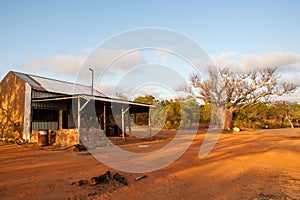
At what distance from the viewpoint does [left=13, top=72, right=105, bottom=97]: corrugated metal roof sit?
17.6 meters

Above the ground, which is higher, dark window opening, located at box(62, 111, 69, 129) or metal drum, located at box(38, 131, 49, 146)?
dark window opening, located at box(62, 111, 69, 129)

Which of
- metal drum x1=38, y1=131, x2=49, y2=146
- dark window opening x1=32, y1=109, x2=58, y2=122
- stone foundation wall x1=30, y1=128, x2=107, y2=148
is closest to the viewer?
stone foundation wall x1=30, y1=128, x2=107, y2=148

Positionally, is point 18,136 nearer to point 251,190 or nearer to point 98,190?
point 98,190

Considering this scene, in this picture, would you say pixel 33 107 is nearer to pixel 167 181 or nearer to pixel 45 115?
pixel 45 115

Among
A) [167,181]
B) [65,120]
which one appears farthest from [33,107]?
[167,181]

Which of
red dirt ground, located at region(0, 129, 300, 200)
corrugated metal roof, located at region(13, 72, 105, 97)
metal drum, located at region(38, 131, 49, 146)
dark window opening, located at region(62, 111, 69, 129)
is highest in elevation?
corrugated metal roof, located at region(13, 72, 105, 97)

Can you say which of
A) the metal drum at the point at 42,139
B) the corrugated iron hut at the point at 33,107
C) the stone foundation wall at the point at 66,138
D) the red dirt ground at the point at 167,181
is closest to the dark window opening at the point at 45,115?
the corrugated iron hut at the point at 33,107

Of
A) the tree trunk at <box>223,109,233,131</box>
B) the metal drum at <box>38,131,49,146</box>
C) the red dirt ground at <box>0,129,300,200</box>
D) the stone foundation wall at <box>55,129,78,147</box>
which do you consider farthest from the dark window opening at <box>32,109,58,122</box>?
the tree trunk at <box>223,109,233,131</box>

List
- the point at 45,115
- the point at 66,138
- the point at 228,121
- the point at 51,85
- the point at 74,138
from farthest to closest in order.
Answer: the point at 228,121, the point at 51,85, the point at 45,115, the point at 66,138, the point at 74,138

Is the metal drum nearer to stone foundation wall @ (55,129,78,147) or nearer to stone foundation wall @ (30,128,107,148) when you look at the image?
stone foundation wall @ (30,128,107,148)

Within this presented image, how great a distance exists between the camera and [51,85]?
63.9ft

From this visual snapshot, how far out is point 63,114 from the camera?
1819 cm

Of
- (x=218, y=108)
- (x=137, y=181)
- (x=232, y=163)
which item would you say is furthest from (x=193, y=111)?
(x=137, y=181)

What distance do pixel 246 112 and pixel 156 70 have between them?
2357 cm
